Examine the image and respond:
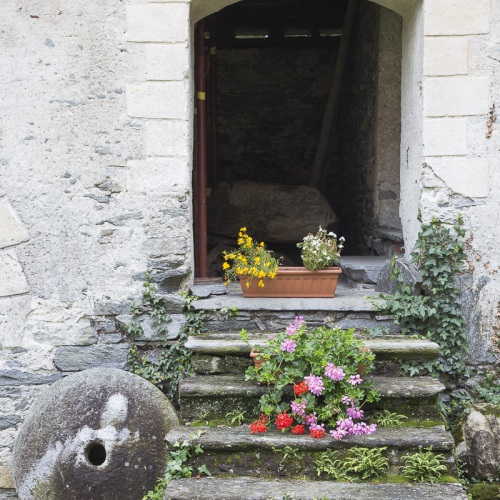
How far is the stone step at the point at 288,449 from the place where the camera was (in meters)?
2.98

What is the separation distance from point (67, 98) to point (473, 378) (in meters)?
3.19

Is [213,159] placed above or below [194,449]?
above

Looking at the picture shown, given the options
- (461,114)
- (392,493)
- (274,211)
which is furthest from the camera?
(274,211)

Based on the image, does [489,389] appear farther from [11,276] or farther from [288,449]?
[11,276]

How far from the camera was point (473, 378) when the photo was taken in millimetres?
3963

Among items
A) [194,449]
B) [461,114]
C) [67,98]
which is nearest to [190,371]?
[194,449]

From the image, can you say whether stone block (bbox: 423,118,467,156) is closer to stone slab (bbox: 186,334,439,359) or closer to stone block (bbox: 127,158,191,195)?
stone slab (bbox: 186,334,439,359)

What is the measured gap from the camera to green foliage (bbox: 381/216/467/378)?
12.6 feet

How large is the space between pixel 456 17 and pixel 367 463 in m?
2.73

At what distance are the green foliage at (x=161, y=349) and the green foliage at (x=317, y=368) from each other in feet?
2.55

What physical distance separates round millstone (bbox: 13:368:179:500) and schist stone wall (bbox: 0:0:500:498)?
1.56 ft

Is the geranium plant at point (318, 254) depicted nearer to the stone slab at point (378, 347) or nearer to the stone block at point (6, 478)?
the stone slab at point (378, 347)

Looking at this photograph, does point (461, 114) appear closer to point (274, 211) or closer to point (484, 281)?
point (484, 281)

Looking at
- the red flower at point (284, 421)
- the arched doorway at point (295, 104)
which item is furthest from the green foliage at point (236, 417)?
the arched doorway at point (295, 104)
